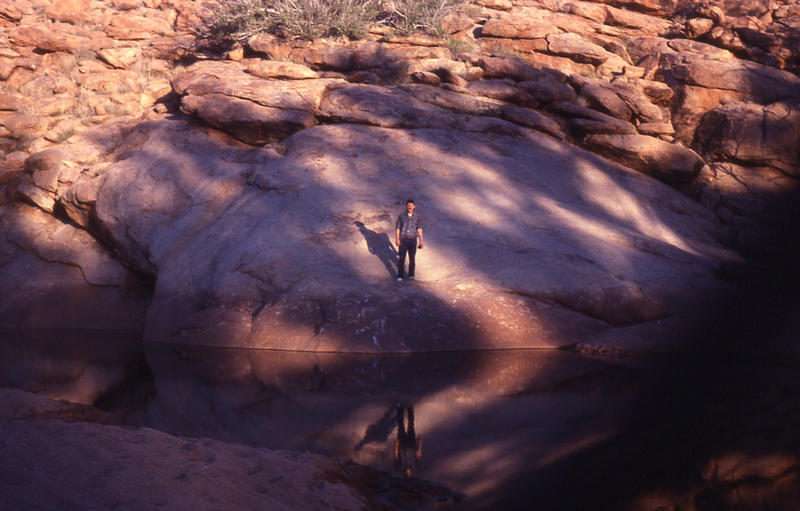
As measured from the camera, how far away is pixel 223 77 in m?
17.6

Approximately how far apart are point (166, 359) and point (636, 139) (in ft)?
45.0

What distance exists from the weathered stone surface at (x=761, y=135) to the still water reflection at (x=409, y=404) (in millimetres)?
11875

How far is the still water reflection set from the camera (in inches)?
235

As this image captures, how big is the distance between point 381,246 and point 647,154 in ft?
29.1

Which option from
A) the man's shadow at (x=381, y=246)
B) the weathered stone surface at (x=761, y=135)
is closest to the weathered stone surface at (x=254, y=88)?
the man's shadow at (x=381, y=246)

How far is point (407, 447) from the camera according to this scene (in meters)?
6.07

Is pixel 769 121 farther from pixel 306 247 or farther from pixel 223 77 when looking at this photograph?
pixel 223 77

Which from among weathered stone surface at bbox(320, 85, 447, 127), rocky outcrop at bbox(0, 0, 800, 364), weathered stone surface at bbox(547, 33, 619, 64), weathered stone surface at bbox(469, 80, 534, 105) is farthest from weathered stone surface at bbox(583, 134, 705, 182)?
weathered stone surface at bbox(320, 85, 447, 127)

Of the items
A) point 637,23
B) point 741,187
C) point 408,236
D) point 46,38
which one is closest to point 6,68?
point 46,38

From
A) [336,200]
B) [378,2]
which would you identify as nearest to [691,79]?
[378,2]

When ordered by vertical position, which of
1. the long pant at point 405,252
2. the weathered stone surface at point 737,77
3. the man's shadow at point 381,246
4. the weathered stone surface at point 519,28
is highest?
the weathered stone surface at point 519,28

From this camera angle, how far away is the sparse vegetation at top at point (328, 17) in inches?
792

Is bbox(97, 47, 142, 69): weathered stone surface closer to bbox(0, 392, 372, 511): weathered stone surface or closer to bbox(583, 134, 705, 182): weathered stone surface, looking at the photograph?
bbox(583, 134, 705, 182): weathered stone surface

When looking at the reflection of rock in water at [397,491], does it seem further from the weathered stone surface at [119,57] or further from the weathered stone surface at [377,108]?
the weathered stone surface at [119,57]
